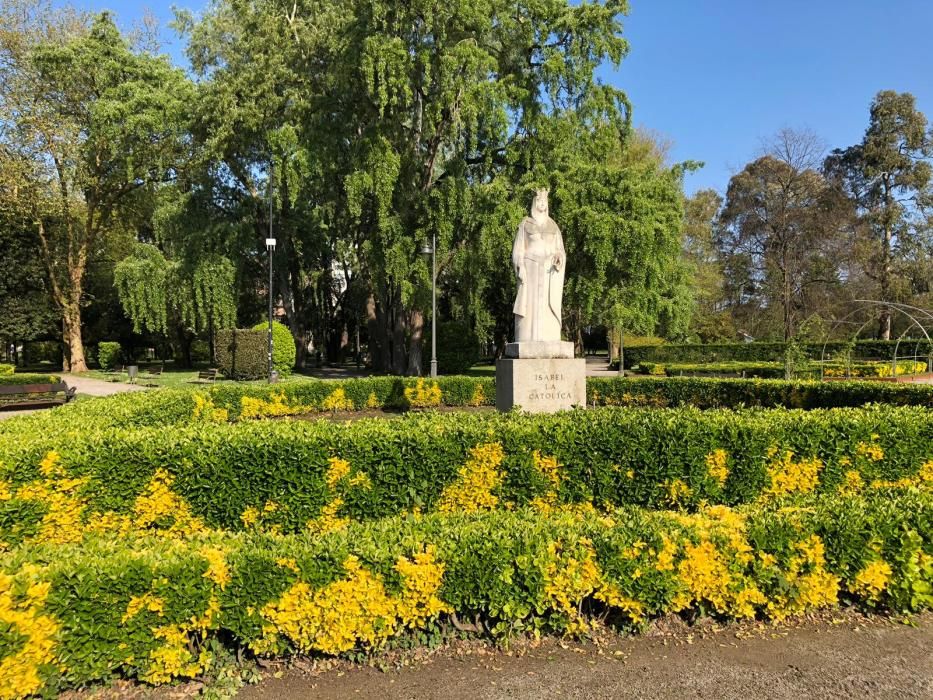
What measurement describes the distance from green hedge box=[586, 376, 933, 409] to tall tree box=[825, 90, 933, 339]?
36179mm

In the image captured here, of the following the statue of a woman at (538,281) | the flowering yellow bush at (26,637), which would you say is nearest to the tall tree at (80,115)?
the statue of a woman at (538,281)

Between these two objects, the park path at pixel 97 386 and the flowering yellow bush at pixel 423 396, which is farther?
the park path at pixel 97 386

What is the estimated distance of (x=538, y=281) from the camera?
989cm

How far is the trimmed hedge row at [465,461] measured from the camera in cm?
494

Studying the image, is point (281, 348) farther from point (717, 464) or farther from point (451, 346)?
point (717, 464)

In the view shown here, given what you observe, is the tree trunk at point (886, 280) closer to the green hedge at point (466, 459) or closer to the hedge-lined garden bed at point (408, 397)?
the hedge-lined garden bed at point (408, 397)

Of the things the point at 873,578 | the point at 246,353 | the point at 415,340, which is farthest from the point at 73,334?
the point at 873,578

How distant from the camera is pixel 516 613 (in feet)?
11.6

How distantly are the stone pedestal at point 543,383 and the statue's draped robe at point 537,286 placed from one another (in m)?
0.44

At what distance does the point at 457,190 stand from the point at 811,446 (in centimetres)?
1670

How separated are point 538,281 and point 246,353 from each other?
17.7 m

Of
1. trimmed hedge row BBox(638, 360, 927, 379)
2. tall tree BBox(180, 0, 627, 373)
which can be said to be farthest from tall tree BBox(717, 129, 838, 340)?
tall tree BBox(180, 0, 627, 373)

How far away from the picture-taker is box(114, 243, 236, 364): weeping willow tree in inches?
1032

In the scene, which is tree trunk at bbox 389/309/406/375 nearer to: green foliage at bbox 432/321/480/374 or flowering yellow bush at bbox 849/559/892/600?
green foliage at bbox 432/321/480/374
